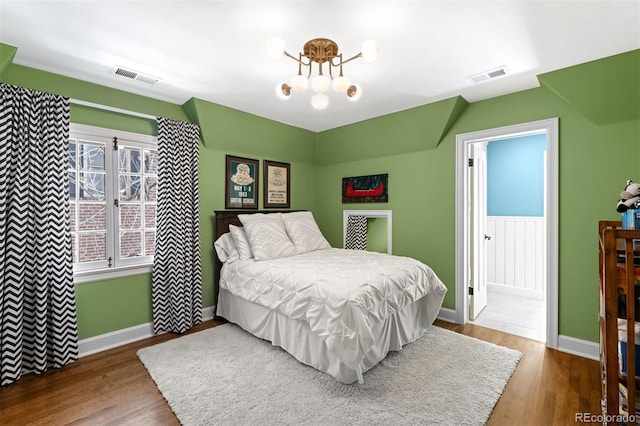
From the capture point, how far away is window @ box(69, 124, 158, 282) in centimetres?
259

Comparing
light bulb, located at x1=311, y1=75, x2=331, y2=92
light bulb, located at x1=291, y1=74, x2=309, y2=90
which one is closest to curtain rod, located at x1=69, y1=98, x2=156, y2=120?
light bulb, located at x1=291, y1=74, x2=309, y2=90

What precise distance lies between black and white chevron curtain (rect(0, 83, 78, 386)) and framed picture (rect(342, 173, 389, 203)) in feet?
10.1

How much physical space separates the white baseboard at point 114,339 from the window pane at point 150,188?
1.27m

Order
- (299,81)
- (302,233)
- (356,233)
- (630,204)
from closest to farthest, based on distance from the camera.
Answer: (630,204), (299,81), (302,233), (356,233)

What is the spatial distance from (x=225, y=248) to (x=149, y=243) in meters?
0.76

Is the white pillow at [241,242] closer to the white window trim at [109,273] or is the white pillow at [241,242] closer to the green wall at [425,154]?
the green wall at [425,154]

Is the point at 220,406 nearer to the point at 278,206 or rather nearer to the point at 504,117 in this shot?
the point at 278,206

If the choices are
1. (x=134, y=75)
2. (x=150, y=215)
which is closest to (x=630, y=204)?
(x=134, y=75)

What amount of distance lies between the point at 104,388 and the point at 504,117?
13.5 feet

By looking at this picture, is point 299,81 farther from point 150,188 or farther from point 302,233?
point 150,188

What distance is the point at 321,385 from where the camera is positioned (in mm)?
2018

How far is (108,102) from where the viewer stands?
8.79 ft

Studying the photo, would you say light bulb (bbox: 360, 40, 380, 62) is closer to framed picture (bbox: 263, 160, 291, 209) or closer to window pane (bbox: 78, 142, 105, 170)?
framed picture (bbox: 263, 160, 291, 209)

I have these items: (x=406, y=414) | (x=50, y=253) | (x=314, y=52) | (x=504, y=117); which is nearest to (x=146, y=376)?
(x=50, y=253)
